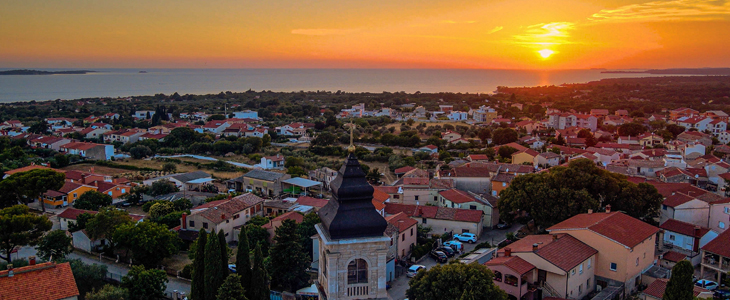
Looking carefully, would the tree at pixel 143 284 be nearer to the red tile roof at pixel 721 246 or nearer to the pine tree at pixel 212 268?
the pine tree at pixel 212 268

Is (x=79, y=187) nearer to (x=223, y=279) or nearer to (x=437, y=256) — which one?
(x=223, y=279)

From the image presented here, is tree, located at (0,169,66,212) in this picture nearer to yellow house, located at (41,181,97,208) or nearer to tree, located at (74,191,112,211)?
yellow house, located at (41,181,97,208)

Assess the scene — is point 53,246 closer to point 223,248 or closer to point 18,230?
point 18,230

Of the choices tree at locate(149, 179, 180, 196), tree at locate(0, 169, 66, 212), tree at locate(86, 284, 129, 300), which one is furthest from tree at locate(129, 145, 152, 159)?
tree at locate(86, 284, 129, 300)

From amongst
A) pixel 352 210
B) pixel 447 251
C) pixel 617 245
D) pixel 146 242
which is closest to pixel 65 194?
pixel 146 242

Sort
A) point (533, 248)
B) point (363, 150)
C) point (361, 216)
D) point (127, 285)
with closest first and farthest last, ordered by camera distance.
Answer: point (361, 216) < point (127, 285) < point (533, 248) < point (363, 150)

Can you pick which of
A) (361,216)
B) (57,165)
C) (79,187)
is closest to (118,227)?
(79,187)
